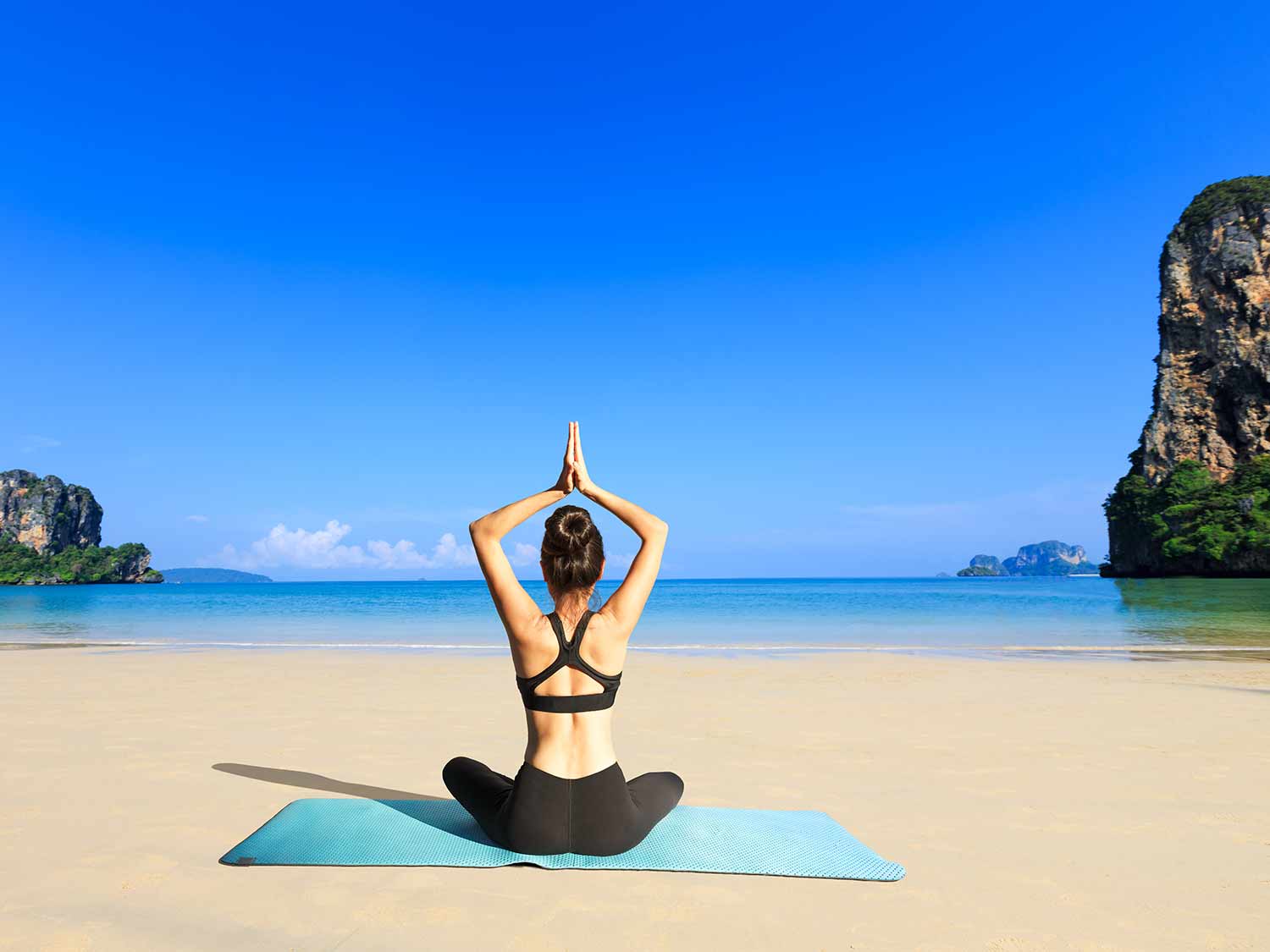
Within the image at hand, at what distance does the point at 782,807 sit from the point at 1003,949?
2007 mm

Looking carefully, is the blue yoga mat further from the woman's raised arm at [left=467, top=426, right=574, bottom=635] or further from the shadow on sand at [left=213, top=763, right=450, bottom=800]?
the woman's raised arm at [left=467, top=426, right=574, bottom=635]

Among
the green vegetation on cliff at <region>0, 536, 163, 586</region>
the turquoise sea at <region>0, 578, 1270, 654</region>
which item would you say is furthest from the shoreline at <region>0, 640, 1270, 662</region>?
the green vegetation on cliff at <region>0, 536, 163, 586</region>

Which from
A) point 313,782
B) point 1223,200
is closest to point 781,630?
point 313,782

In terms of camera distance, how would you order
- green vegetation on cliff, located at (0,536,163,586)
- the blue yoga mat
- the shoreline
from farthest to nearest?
green vegetation on cliff, located at (0,536,163,586) → the shoreline → the blue yoga mat

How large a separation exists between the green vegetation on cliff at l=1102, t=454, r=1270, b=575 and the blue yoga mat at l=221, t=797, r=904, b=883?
74.2 meters

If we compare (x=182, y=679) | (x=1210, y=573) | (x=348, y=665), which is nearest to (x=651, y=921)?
(x=182, y=679)

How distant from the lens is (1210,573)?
2680 inches

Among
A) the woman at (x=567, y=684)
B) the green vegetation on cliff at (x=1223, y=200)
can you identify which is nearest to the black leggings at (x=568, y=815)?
the woman at (x=567, y=684)

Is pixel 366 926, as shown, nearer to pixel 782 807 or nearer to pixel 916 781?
pixel 782 807

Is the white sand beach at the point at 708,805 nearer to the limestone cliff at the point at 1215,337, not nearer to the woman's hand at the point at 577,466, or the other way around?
the woman's hand at the point at 577,466

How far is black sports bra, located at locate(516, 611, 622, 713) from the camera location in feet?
11.4

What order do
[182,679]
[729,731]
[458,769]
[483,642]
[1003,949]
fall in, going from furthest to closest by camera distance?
[483,642], [182,679], [729,731], [458,769], [1003,949]

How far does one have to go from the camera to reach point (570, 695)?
3.51 m

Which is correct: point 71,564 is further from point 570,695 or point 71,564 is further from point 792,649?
point 570,695
